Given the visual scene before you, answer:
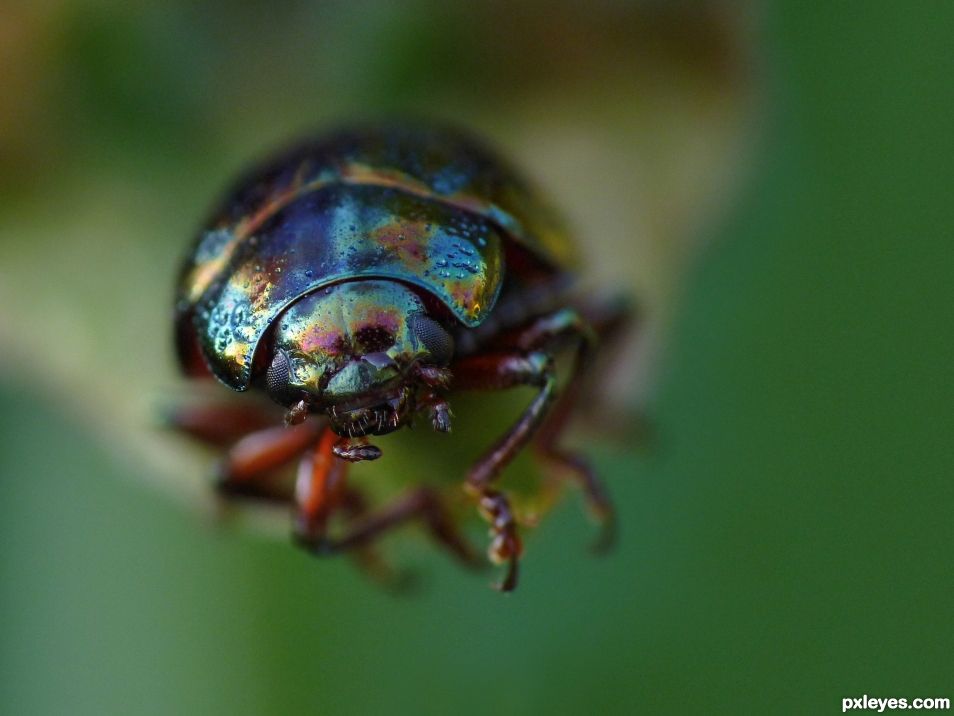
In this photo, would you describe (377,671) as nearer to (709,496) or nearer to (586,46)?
(709,496)

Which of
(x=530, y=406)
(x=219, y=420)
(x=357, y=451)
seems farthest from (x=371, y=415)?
(x=219, y=420)

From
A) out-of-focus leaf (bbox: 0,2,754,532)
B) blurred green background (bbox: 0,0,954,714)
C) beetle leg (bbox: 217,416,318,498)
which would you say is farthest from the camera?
out-of-focus leaf (bbox: 0,2,754,532)

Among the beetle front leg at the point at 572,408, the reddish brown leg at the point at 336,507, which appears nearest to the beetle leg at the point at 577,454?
the beetle front leg at the point at 572,408

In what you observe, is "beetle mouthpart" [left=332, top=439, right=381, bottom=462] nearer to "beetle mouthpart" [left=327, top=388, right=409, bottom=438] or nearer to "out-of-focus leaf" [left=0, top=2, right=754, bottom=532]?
"beetle mouthpart" [left=327, top=388, right=409, bottom=438]

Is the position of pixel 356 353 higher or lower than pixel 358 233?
lower

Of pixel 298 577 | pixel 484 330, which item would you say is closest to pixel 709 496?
pixel 484 330

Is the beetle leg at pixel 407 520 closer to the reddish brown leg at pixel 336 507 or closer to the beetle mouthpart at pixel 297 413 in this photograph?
the reddish brown leg at pixel 336 507

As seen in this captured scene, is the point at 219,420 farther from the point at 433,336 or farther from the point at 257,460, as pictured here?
the point at 433,336

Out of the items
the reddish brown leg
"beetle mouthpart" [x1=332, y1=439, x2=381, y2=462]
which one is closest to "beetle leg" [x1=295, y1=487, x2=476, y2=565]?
the reddish brown leg
